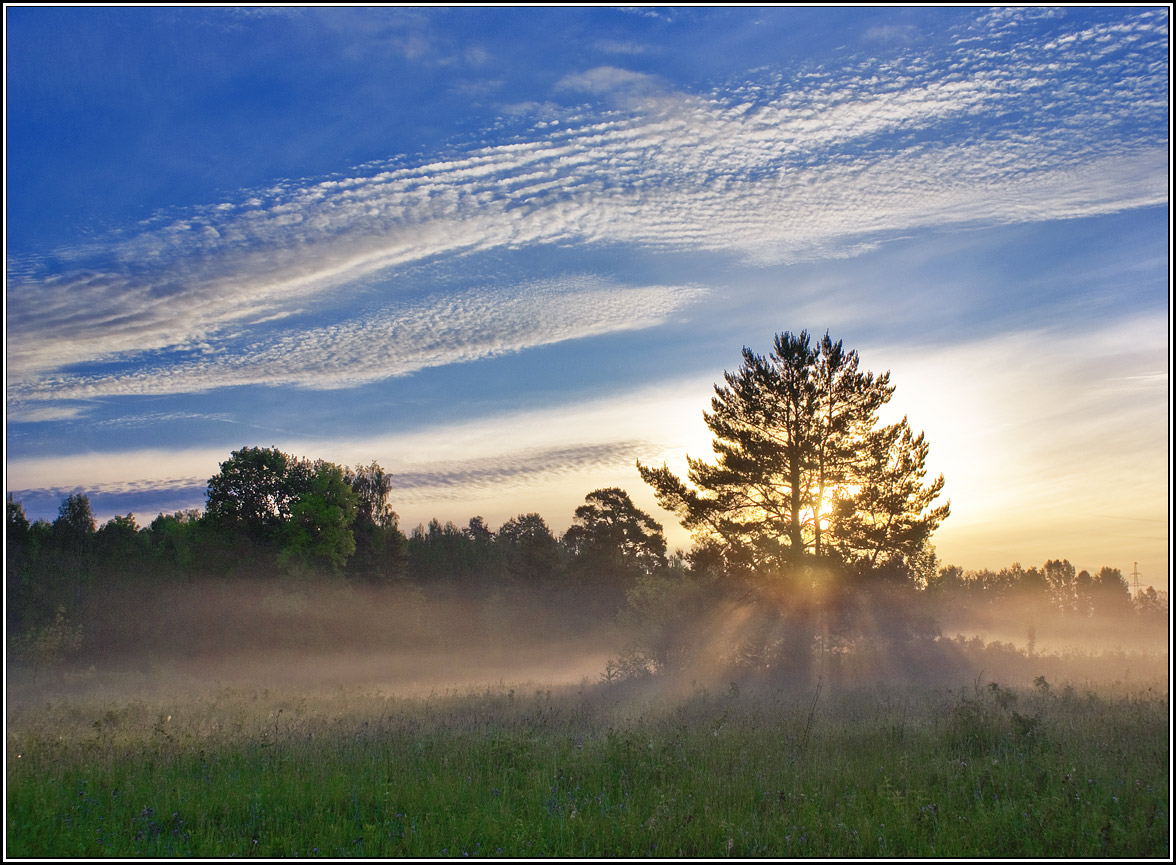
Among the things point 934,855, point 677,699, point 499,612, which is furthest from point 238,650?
point 934,855

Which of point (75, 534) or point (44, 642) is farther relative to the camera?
point (75, 534)

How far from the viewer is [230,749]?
9.45 meters

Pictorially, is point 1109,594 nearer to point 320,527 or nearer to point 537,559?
point 537,559

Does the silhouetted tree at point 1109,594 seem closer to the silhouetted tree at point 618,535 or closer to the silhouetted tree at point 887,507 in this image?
the silhouetted tree at point 618,535

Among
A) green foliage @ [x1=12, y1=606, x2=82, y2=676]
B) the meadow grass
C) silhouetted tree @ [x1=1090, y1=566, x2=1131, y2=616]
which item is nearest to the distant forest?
green foliage @ [x1=12, y1=606, x2=82, y2=676]

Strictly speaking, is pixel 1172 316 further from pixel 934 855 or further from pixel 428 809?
pixel 428 809

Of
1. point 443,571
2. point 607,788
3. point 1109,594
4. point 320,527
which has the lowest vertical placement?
point 1109,594

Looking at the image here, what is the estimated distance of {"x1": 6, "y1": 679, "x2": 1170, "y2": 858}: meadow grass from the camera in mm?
6395

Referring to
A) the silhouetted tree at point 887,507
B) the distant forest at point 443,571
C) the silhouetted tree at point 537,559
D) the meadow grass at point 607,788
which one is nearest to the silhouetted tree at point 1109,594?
the distant forest at point 443,571

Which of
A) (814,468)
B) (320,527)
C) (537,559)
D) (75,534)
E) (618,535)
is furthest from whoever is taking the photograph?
(537,559)

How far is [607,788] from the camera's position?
7.77 m

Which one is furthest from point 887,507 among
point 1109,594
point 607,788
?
point 1109,594

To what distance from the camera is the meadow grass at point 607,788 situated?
6395 mm

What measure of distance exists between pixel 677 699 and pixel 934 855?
12.0 m
